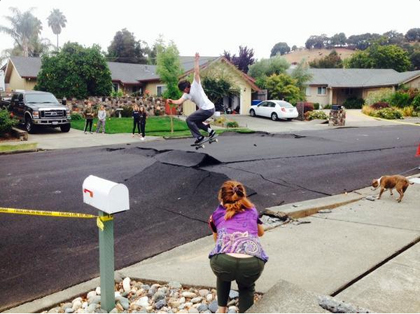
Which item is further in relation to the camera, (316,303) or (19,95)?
(19,95)

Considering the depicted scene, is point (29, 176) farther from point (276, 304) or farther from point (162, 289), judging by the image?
point (276, 304)

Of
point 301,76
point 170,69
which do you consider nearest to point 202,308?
point 170,69

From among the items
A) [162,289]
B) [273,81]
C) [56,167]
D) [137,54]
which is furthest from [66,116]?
[137,54]

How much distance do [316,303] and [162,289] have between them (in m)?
1.74

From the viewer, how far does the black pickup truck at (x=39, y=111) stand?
22688mm

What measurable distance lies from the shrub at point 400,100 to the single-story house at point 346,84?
12.0 metres

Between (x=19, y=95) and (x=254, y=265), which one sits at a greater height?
(x=19, y=95)

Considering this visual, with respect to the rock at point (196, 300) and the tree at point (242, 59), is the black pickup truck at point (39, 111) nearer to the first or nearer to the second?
the rock at point (196, 300)

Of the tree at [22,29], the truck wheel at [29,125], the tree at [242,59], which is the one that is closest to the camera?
the truck wheel at [29,125]

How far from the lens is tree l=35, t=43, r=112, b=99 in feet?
102

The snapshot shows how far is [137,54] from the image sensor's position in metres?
77.4

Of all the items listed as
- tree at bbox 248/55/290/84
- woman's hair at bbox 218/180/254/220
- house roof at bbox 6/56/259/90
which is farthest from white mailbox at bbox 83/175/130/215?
tree at bbox 248/55/290/84

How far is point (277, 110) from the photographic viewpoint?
33562 mm

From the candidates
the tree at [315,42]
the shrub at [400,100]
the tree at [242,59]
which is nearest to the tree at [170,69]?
the tree at [242,59]
